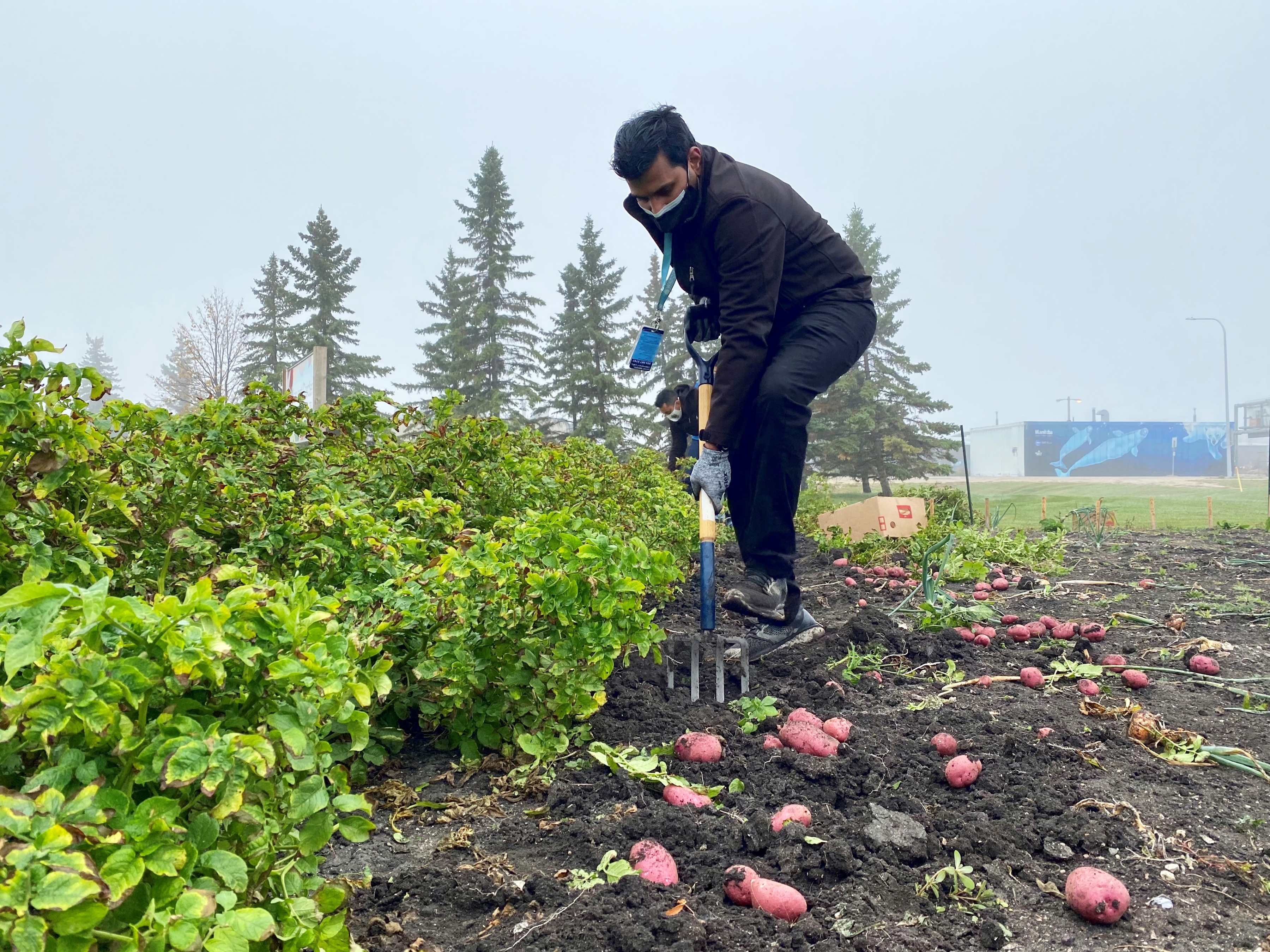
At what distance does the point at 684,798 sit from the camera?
70.0 inches

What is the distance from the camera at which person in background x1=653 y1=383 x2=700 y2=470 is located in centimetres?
424

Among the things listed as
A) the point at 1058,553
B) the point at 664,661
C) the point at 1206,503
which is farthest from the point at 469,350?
the point at 664,661

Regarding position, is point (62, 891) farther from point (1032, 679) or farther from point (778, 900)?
point (1032, 679)

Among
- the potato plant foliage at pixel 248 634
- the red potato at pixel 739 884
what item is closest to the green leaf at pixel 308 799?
the potato plant foliage at pixel 248 634

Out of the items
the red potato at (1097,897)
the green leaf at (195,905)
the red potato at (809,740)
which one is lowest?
the red potato at (1097,897)

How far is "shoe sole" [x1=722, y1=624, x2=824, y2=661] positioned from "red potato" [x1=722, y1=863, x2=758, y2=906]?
1386 mm

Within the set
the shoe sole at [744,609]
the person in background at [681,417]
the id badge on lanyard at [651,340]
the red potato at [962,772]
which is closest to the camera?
the red potato at [962,772]

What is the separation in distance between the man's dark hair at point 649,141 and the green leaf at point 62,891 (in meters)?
2.81

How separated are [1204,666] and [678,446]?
592 centimetres

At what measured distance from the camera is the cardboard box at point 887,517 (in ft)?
21.4

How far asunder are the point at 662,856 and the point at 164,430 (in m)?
1.97

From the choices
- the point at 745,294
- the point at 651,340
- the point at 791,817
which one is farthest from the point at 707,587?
the point at 791,817

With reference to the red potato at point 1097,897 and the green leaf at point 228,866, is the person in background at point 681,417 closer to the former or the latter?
the red potato at point 1097,897

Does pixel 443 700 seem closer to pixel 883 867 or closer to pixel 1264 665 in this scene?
pixel 883 867
